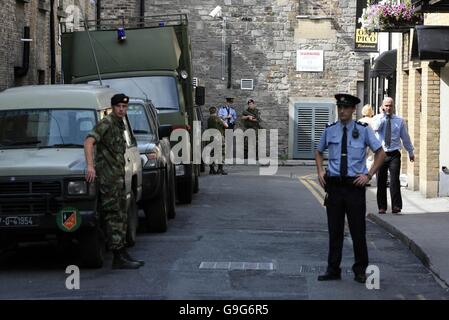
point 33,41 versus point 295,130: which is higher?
point 33,41

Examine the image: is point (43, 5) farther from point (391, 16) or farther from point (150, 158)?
point (150, 158)

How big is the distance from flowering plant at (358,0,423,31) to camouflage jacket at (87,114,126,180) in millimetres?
11194

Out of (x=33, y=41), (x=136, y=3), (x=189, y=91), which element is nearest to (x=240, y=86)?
(x=136, y=3)

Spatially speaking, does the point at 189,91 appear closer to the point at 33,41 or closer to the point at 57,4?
the point at 33,41

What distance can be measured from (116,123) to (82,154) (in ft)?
1.82

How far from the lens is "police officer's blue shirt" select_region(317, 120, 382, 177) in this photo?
9.90m

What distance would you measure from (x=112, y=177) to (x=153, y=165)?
3312 millimetres

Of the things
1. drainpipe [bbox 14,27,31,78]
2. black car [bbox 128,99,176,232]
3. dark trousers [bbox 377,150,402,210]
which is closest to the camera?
black car [bbox 128,99,176,232]

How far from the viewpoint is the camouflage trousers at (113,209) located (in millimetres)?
10461

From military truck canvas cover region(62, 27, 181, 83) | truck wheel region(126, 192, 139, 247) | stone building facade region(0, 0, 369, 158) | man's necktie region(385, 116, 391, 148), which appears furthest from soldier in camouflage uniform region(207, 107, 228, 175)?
truck wheel region(126, 192, 139, 247)

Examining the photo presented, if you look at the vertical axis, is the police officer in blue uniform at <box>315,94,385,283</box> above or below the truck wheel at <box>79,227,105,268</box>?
above

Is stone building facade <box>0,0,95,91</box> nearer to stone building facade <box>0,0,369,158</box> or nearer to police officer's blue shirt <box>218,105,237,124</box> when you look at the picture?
police officer's blue shirt <box>218,105,237,124</box>

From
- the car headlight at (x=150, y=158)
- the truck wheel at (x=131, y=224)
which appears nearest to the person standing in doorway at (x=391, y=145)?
the car headlight at (x=150, y=158)

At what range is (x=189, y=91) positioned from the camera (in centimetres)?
1827
